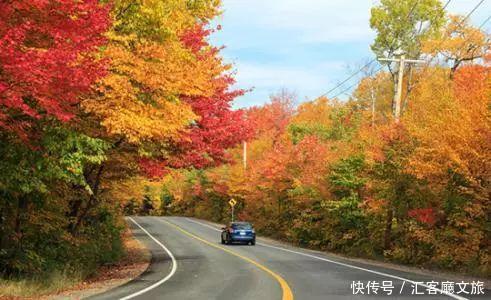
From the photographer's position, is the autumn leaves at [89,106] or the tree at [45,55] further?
the autumn leaves at [89,106]

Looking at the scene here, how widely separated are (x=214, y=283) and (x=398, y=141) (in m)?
11.1

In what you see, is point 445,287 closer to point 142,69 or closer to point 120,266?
point 142,69

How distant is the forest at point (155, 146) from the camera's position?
33.4 feet

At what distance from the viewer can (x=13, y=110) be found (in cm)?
1091

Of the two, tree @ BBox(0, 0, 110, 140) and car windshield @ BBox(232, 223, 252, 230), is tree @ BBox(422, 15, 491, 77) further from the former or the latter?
tree @ BBox(0, 0, 110, 140)

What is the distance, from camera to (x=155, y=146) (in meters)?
16.0

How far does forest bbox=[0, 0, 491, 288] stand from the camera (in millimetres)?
10172

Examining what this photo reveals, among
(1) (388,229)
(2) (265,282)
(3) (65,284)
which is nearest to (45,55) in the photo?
(3) (65,284)

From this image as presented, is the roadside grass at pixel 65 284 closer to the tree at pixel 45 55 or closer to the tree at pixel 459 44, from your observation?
the tree at pixel 45 55

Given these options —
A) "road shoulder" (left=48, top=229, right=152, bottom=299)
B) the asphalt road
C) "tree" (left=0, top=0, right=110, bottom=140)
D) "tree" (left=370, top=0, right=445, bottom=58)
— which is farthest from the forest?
Result: "tree" (left=370, top=0, right=445, bottom=58)

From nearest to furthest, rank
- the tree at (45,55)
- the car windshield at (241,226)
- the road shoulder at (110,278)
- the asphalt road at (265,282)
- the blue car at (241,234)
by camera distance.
Answer: the tree at (45,55) < the asphalt road at (265,282) < the road shoulder at (110,278) < the blue car at (241,234) < the car windshield at (241,226)

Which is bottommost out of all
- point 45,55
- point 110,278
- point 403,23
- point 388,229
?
point 110,278

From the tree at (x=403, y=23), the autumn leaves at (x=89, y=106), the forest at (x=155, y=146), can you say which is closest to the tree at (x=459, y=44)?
the tree at (x=403, y=23)

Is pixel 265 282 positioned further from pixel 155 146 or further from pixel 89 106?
pixel 89 106
